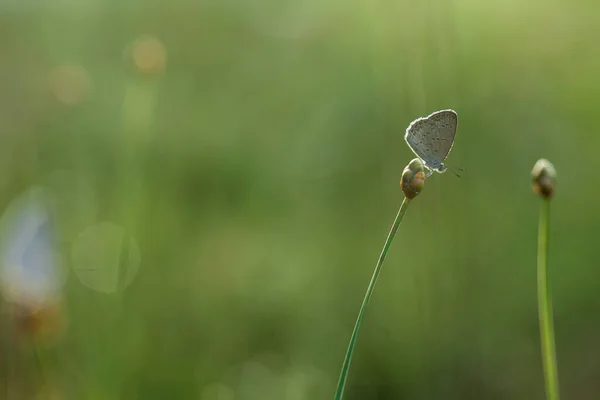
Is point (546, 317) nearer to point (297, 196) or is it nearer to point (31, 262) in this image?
point (31, 262)

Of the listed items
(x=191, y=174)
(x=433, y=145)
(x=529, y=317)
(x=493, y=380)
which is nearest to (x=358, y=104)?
(x=191, y=174)

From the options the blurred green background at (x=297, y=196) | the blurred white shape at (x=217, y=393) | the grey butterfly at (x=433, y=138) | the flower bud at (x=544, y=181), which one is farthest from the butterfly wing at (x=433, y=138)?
the blurred white shape at (x=217, y=393)

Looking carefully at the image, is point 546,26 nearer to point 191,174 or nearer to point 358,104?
point 358,104

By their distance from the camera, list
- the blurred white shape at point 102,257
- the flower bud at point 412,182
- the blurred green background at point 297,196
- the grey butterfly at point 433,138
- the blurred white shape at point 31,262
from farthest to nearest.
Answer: the blurred green background at point 297,196 < the blurred white shape at point 102,257 < the blurred white shape at point 31,262 < the grey butterfly at point 433,138 < the flower bud at point 412,182

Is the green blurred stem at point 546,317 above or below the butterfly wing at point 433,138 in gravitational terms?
below

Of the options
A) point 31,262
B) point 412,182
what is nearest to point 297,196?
point 31,262

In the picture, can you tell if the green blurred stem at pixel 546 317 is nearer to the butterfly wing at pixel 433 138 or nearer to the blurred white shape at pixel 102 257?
the butterfly wing at pixel 433 138
